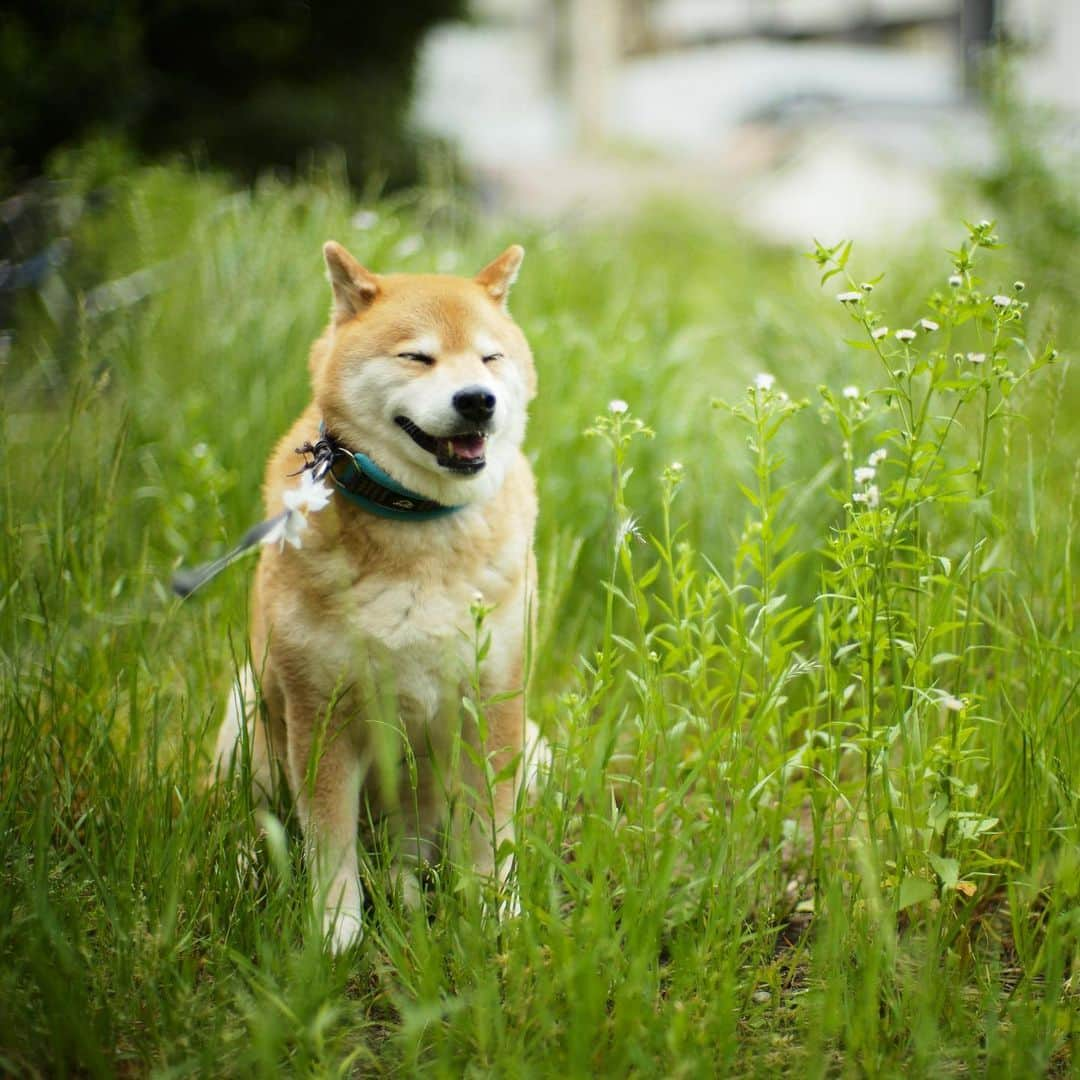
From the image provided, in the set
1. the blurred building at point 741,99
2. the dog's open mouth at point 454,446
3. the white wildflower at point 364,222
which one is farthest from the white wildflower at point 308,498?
the blurred building at point 741,99

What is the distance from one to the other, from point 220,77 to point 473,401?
6.68m

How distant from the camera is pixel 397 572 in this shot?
81.2 inches

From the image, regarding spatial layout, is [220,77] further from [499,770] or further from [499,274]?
[499,770]

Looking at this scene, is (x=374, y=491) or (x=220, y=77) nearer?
(x=374, y=491)

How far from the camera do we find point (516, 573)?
2.15 metres

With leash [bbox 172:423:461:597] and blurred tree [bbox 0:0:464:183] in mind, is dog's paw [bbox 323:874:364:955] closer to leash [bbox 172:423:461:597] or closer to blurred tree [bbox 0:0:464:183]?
leash [bbox 172:423:461:597]

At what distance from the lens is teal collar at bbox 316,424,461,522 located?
6.88 feet

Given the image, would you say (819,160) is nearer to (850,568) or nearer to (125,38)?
(125,38)

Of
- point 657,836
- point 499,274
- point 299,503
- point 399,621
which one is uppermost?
point 499,274

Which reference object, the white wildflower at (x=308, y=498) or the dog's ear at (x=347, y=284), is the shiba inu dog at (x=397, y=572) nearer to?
the dog's ear at (x=347, y=284)

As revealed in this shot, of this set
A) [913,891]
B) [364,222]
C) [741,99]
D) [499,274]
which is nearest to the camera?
[913,891]

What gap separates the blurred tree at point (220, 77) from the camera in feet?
20.7

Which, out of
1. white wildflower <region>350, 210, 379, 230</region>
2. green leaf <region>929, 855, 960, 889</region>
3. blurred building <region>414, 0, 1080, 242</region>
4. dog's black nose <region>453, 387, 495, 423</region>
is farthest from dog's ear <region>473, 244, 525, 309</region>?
blurred building <region>414, 0, 1080, 242</region>

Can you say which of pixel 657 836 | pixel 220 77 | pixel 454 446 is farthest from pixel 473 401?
pixel 220 77
